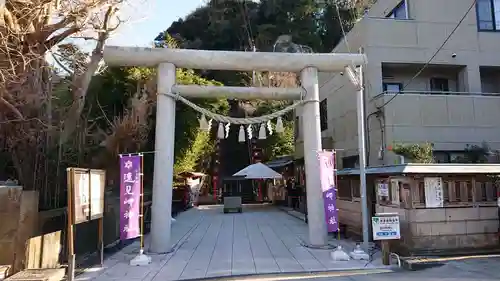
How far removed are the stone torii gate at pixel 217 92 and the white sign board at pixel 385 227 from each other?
1.95 m

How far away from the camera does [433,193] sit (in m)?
9.38

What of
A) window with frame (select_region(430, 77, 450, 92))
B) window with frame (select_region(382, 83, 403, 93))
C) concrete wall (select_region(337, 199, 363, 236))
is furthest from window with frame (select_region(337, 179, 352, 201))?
window with frame (select_region(430, 77, 450, 92))

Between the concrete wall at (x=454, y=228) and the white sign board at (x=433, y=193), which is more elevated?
the white sign board at (x=433, y=193)

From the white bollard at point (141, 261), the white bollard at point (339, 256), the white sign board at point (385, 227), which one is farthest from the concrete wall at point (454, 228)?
the white bollard at point (141, 261)

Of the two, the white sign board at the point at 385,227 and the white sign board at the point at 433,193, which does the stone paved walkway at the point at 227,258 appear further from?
the white sign board at the point at 433,193

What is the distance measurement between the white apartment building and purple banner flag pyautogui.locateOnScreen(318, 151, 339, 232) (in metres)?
4.00

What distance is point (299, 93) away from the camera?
10922 millimetres

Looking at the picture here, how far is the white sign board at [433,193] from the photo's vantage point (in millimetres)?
9344

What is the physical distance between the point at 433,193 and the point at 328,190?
8.19 ft

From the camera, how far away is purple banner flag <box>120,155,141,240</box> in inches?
350

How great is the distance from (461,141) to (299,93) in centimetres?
706

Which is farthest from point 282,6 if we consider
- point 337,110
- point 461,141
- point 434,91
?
point 461,141

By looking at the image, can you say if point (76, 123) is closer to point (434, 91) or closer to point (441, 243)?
point (441, 243)

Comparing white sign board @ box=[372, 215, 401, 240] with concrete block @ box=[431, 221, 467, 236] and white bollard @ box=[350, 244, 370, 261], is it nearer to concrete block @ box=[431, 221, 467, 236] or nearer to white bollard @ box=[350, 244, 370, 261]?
white bollard @ box=[350, 244, 370, 261]
